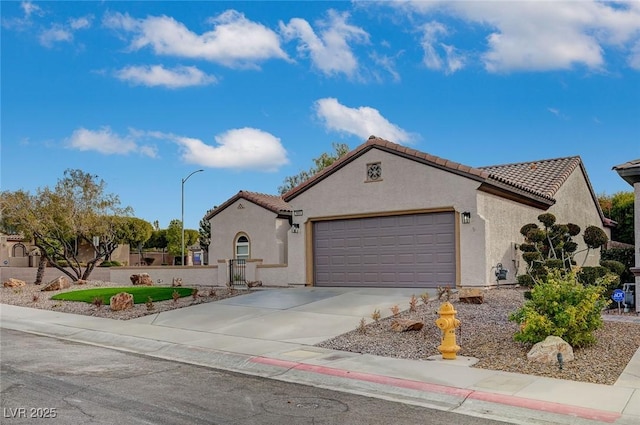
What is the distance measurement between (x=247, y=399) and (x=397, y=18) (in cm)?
1331

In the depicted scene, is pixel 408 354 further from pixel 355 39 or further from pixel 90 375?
pixel 355 39

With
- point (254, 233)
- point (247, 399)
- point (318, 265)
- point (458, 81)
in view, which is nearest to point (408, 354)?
point (247, 399)

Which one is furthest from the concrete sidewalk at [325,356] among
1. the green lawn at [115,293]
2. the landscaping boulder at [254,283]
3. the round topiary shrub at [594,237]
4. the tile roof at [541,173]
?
the tile roof at [541,173]

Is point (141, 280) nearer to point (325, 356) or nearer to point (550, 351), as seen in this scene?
point (325, 356)

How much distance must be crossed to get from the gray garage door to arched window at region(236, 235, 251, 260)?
561 cm

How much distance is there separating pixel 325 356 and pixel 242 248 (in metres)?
16.2

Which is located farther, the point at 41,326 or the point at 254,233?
the point at 254,233

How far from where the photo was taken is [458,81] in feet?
69.3

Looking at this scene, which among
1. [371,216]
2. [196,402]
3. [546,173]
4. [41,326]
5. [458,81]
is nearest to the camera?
[196,402]

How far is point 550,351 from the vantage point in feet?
30.8

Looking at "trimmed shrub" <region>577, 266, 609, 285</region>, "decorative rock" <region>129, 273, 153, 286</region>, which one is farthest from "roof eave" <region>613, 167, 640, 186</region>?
"decorative rock" <region>129, 273, 153, 286</region>

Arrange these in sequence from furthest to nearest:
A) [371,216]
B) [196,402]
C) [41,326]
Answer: [371,216]
[41,326]
[196,402]

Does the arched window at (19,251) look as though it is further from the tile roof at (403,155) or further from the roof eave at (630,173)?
the roof eave at (630,173)

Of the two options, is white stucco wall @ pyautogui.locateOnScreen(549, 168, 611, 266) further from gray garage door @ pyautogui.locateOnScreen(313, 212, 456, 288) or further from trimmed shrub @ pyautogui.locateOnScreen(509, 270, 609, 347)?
trimmed shrub @ pyautogui.locateOnScreen(509, 270, 609, 347)
